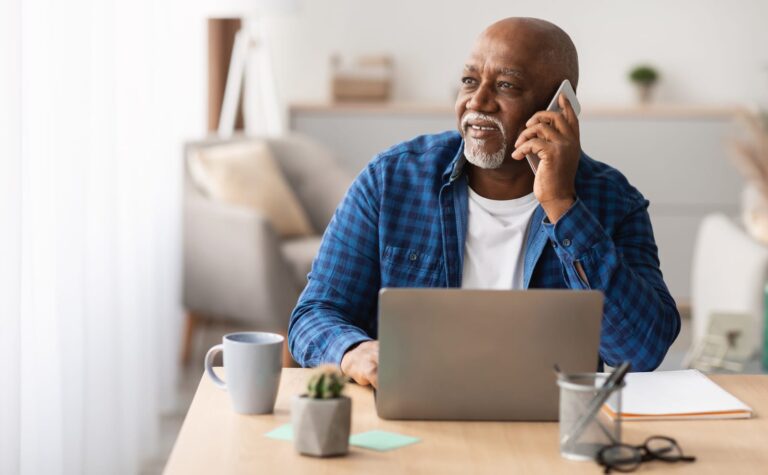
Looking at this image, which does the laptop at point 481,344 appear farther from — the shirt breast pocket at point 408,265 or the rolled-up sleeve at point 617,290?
the shirt breast pocket at point 408,265

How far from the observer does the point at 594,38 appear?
5727mm

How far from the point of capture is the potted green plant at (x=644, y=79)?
560cm

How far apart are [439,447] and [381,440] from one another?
7cm

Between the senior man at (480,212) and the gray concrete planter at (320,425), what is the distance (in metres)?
0.55

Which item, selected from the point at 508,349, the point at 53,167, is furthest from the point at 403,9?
the point at 508,349

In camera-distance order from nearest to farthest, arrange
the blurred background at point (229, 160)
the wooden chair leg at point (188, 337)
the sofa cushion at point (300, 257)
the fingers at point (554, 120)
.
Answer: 1. the fingers at point (554, 120)
2. the blurred background at point (229, 160)
3. the sofa cushion at point (300, 257)
4. the wooden chair leg at point (188, 337)

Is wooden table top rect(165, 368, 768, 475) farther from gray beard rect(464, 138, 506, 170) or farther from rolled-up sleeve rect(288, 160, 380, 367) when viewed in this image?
gray beard rect(464, 138, 506, 170)

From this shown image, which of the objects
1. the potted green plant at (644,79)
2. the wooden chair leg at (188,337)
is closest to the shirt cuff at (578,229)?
the wooden chair leg at (188,337)

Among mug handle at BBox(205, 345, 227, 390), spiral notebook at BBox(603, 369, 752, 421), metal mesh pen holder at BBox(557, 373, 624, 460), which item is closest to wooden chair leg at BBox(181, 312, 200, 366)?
mug handle at BBox(205, 345, 227, 390)

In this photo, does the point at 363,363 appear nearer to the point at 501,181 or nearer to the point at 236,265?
the point at 501,181

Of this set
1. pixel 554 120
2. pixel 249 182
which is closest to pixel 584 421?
pixel 554 120

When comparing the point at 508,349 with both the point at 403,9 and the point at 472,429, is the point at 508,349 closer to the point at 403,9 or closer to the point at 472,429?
the point at 472,429

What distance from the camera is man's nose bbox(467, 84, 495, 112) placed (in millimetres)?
1880

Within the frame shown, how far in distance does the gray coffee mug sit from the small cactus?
14 cm
